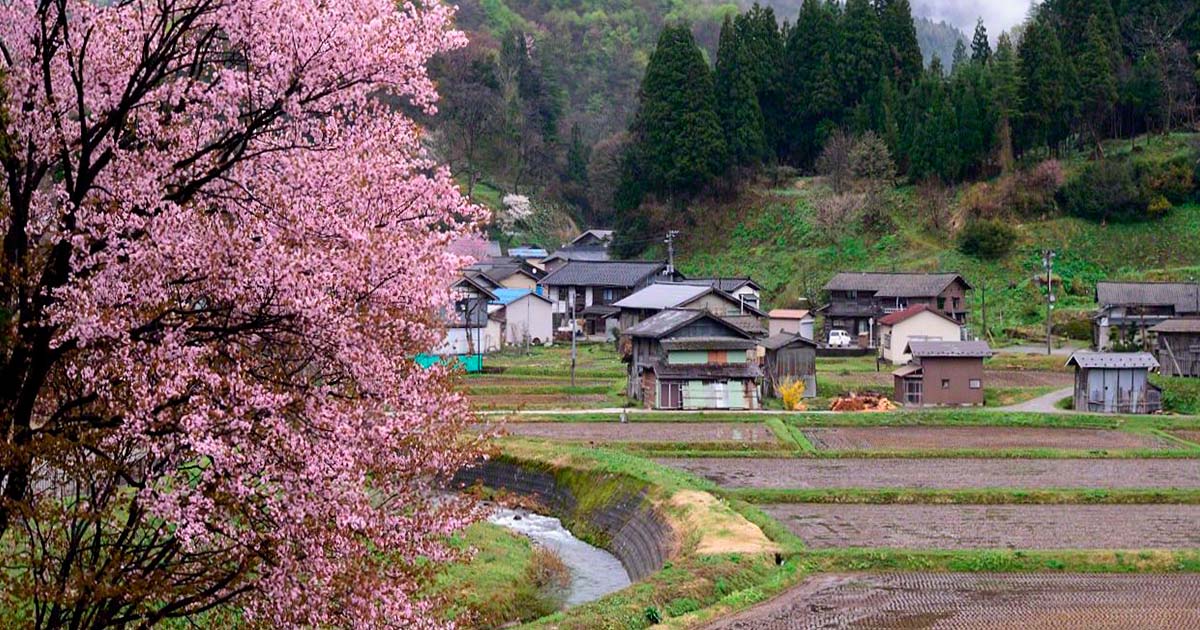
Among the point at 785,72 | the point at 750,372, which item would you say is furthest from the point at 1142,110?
the point at 750,372

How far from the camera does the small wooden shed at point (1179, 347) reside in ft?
134

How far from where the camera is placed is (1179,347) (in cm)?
4144

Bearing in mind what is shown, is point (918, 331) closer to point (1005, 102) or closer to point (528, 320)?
point (1005, 102)

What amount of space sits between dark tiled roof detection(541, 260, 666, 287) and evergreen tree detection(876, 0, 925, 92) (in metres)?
19.9

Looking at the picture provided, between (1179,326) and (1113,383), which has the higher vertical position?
(1179,326)

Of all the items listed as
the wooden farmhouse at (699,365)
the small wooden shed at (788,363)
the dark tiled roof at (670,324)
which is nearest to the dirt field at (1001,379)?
the small wooden shed at (788,363)

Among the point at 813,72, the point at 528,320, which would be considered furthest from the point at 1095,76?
the point at 528,320

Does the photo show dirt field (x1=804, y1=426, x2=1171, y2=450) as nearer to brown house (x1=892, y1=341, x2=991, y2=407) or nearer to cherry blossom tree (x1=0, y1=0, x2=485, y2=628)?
brown house (x1=892, y1=341, x2=991, y2=407)

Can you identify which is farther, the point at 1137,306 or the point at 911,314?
the point at 911,314

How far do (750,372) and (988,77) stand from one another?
31.4m

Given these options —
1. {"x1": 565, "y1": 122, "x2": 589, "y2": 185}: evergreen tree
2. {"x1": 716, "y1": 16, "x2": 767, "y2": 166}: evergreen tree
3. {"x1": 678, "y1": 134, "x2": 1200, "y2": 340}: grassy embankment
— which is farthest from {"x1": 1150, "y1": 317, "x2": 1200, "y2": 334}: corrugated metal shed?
{"x1": 565, "y1": 122, "x2": 589, "y2": 185}: evergreen tree

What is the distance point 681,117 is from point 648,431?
35.8 metres

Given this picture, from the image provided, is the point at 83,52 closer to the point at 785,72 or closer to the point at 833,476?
the point at 833,476

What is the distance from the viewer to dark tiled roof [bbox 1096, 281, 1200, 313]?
46.7 m
